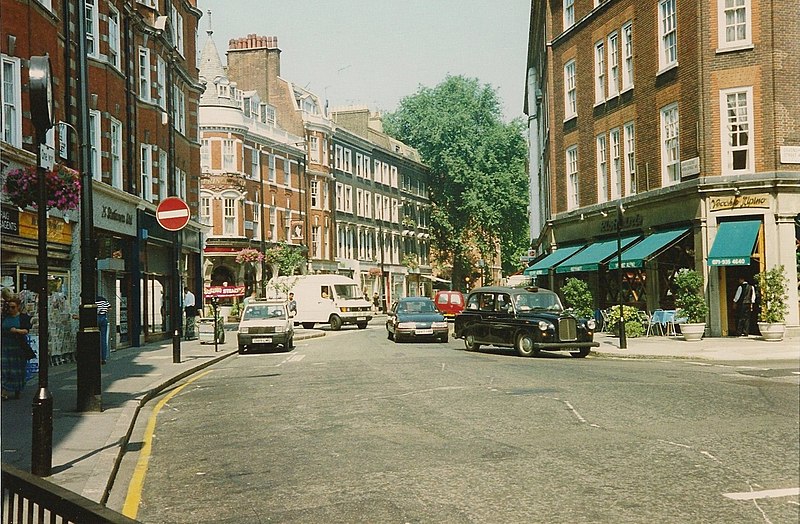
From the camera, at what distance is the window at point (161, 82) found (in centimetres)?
3155

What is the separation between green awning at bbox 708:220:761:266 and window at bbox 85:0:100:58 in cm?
1803

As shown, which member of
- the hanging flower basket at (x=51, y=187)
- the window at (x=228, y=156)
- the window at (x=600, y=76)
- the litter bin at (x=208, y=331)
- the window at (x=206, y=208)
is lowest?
the litter bin at (x=208, y=331)

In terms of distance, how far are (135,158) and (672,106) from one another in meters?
27.2

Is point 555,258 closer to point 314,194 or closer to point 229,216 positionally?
point 229,216

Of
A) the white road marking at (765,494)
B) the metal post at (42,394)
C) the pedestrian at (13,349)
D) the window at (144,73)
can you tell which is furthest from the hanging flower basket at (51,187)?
the window at (144,73)

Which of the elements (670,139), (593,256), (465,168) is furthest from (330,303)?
(670,139)

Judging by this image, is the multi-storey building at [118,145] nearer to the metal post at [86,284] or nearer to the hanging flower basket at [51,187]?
the hanging flower basket at [51,187]

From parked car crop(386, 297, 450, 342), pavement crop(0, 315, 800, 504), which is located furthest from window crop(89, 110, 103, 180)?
parked car crop(386, 297, 450, 342)

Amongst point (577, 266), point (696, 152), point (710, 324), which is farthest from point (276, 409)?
point (577, 266)

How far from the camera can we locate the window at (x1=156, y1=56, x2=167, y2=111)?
31.5 metres

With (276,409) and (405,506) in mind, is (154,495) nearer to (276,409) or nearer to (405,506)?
(405,506)

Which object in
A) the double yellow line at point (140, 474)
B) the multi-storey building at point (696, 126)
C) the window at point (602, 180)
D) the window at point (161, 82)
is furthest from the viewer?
the window at point (602, 180)

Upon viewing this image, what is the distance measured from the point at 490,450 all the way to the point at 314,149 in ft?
209

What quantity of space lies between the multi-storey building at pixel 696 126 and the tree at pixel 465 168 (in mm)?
724
